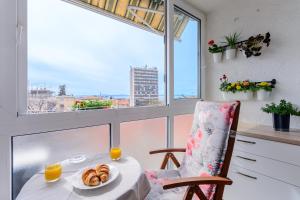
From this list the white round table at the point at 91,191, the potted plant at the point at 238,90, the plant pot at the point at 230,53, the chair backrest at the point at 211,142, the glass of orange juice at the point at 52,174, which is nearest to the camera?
the white round table at the point at 91,191

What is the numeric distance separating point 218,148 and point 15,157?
1.36m

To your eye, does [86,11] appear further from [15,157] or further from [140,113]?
[15,157]

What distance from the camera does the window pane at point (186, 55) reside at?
2221mm

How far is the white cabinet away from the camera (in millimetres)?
1350

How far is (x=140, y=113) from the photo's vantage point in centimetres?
177

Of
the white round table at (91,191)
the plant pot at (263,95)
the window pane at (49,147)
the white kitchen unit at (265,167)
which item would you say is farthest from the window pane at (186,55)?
the white round table at (91,191)

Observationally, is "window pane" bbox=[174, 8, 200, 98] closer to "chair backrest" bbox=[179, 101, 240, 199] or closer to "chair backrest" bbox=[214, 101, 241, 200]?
"chair backrest" bbox=[179, 101, 240, 199]

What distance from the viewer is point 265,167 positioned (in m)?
1.50

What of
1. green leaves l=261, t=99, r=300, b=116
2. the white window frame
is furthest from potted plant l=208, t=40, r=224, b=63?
the white window frame

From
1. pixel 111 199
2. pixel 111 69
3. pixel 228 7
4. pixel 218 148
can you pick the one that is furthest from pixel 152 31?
pixel 111 199

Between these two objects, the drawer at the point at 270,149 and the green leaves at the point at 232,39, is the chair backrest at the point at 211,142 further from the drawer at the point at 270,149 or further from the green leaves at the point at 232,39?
the green leaves at the point at 232,39

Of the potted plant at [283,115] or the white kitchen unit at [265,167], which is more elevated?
the potted plant at [283,115]

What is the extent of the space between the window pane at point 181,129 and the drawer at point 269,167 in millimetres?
724

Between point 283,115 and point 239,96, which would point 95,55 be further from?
point 283,115
